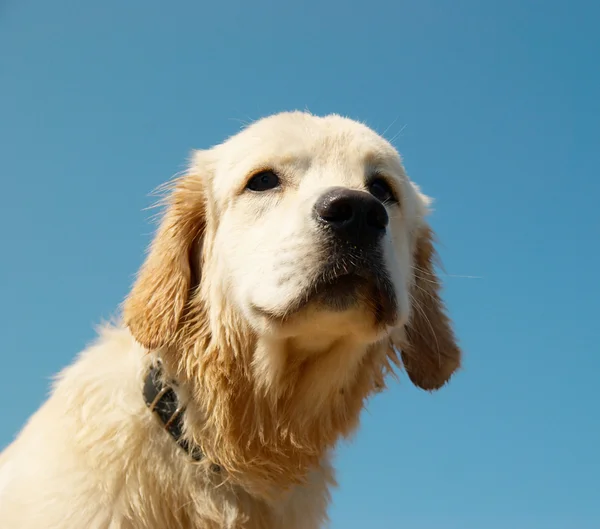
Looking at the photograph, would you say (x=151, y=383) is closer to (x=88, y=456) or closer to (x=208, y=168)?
(x=88, y=456)

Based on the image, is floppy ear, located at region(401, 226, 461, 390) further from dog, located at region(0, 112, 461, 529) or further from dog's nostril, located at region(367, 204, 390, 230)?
dog's nostril, located at region(367, 204, 390, 230)

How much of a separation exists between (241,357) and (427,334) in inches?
58.8

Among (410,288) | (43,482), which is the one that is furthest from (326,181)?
→ (43,482)

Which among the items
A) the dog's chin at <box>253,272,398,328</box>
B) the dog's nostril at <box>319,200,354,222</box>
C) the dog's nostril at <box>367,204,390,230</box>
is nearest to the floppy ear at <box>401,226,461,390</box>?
the dog's chin at <box>253,272,398,328</box>

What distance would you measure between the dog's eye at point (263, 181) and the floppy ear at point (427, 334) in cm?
127

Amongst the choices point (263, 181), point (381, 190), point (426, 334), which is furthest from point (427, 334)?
point (263, 181)

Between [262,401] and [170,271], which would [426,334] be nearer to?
[262,401]

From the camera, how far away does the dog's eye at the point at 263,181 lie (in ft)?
15.2

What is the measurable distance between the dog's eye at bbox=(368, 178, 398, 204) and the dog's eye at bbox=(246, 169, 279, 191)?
23.7 inches

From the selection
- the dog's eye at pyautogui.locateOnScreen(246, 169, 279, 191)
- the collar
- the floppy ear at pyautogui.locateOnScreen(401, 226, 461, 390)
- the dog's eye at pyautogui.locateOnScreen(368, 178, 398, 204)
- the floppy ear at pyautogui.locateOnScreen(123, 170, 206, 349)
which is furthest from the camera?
the floppy ear at pyautogui.locateOnScreen(401, 226, 461, 390)

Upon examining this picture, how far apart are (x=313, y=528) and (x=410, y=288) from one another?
1669 millimetres

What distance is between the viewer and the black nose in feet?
13.0

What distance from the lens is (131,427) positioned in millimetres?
4180

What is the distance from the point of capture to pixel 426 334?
5270 mm
